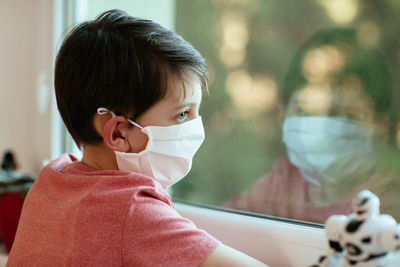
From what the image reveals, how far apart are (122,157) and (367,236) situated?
0.44 m

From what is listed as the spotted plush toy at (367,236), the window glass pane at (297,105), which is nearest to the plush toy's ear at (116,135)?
the window glass pane at (297,105)

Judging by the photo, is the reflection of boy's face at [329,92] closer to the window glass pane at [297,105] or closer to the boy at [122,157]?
the window glass pane at [297,105]

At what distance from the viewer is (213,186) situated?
1.02 m

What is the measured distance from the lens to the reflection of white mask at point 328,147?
78cm

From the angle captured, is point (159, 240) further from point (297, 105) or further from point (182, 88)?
point (297, 105)

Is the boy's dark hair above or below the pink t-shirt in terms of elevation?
above

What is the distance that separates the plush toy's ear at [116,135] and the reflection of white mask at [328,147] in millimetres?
305

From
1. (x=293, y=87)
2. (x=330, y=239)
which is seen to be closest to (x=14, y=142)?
(x=293, y=87)

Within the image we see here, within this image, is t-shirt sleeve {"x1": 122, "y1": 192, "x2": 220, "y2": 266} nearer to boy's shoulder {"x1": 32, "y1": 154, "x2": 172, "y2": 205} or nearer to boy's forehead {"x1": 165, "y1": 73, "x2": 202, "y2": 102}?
boy's shoulder {"x1": 32, "y1": 154, "x2": 172, "y2": 205}

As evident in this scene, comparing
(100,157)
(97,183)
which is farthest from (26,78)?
(97,183)

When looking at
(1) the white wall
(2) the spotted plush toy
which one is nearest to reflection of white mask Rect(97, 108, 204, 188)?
(2) the spotted plush toy

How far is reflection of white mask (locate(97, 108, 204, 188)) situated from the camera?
780 mm

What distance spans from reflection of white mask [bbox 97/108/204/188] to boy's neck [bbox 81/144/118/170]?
1.3 inches

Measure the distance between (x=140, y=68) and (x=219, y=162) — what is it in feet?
1.12
